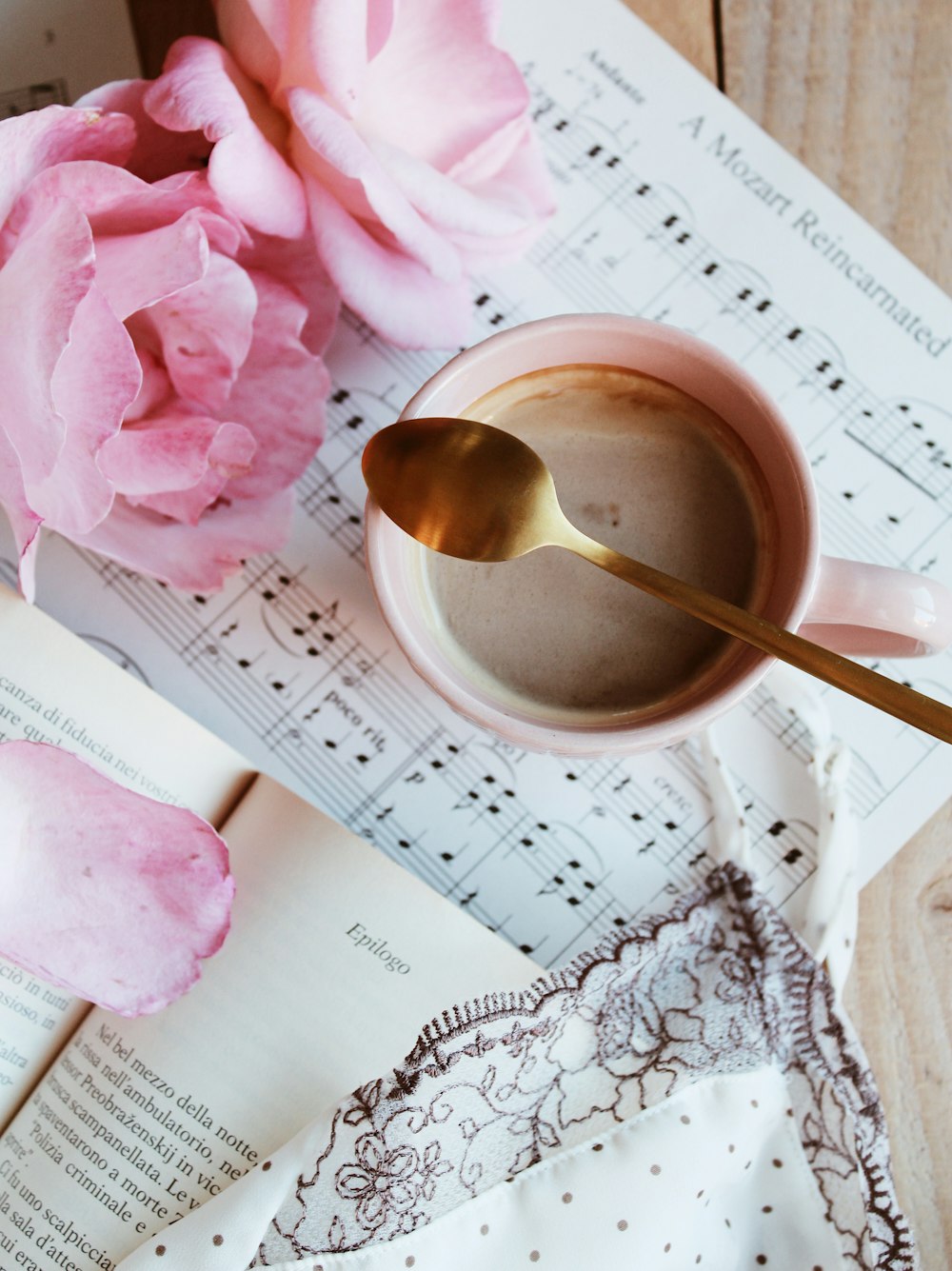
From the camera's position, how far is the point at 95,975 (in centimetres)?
52

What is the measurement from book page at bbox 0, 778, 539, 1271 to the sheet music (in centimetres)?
5

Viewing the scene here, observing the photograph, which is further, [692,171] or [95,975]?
[692,171]

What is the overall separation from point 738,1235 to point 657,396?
16.7 inches

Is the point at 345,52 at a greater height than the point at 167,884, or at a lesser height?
greater

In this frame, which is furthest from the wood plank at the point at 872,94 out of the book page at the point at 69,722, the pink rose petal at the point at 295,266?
the book page at the point at 69,722

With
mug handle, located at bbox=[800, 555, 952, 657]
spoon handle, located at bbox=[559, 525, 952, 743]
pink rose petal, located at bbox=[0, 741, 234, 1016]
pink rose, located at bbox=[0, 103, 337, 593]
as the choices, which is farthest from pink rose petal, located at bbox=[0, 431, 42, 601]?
mug handle, located at bbox=[800, 555, 952, 657]

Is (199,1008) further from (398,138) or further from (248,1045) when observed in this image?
(398,138)

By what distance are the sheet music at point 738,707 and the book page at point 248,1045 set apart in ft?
0.15

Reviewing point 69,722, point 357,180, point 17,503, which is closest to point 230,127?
point 357,180

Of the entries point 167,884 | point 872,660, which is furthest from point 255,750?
point 872,660

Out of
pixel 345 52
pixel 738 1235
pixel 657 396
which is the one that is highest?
pixel 345 52

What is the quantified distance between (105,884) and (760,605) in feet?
1.11

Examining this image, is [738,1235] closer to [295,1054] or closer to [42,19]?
[295,1054]

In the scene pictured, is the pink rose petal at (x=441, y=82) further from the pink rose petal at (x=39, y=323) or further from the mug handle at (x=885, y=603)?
the mug handle at (x=885, y=603)
